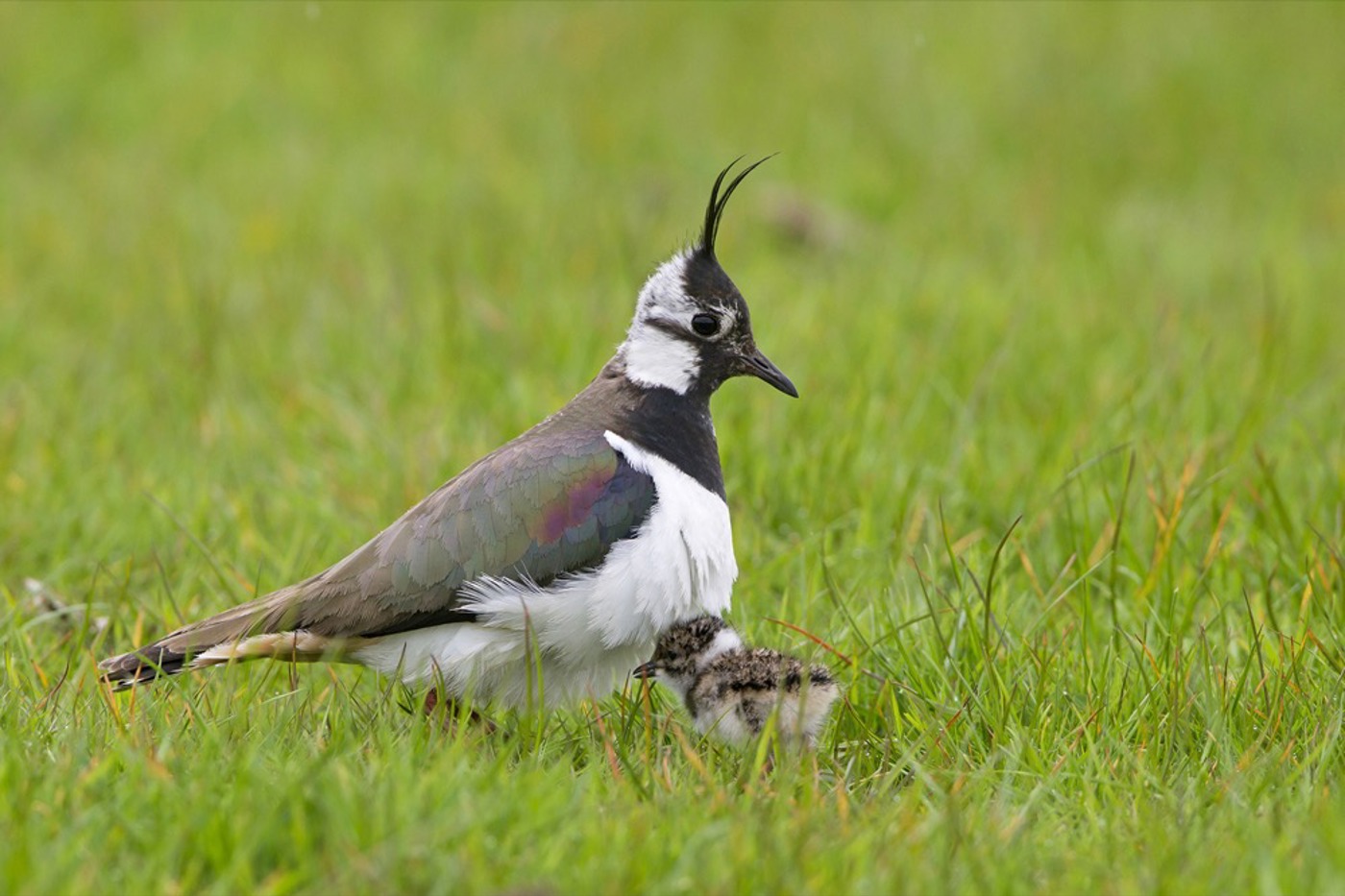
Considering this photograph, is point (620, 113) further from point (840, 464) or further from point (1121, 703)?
point (1121, 703)

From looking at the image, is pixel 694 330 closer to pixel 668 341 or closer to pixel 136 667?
pixel 668 341

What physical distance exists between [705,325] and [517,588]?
1049mm

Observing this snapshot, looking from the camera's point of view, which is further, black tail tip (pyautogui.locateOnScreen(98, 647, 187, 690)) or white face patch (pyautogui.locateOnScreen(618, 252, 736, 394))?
white face patch (pyautogui.locateOnScreen(618, 252, 736, 394))

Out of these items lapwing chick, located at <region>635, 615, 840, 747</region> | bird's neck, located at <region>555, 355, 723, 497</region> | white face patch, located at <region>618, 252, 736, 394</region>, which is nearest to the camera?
lapwing chick, located at <region>635, 615, 840, 747</region>

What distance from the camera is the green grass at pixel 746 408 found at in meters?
3.56

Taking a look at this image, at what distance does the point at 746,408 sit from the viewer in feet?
21.3

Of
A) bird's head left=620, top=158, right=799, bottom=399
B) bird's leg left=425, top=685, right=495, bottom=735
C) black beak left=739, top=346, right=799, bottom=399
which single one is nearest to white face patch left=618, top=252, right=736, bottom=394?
bird's head left=620, top=158, right=799, bottom=399

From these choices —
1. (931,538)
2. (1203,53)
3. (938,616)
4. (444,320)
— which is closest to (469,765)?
(938,616)

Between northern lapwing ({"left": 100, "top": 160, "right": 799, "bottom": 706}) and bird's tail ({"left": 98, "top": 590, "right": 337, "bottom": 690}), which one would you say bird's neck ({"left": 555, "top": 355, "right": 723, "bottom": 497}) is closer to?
northern lapwing ({"left": 100, "top": 160, "right": 799, "bottom": 706})

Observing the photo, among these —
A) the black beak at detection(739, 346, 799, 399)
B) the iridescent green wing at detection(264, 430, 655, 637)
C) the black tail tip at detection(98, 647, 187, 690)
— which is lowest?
the black tail tip at detection(98, 647, 187, 690)

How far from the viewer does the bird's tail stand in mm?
4473

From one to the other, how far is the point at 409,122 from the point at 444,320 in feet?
12.9

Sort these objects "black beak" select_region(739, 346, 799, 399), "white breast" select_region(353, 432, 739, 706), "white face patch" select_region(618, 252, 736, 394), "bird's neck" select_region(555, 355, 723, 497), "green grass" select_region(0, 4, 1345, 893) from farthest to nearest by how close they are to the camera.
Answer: "black beak" select_region(739, 346, 799, 399) < "white face patch" select_region(618, 252, 736, 394) < "bird's neck" select_region(555, 355, 723, 497) < "white breast" select_region(353, 432, 739, 706) < "green grass" select_region(0, 4, 1345, 893)

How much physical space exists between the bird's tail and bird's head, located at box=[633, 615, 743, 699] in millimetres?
871
